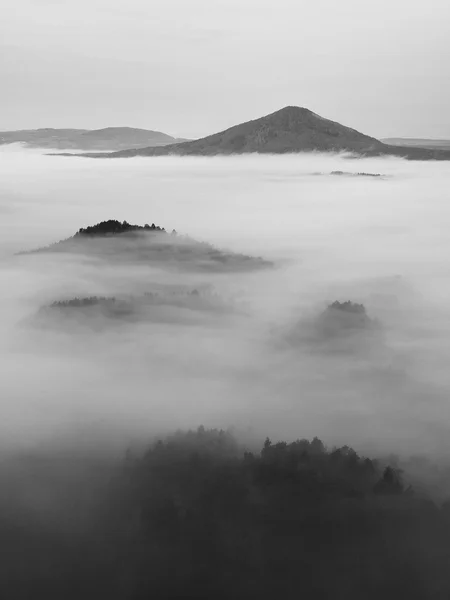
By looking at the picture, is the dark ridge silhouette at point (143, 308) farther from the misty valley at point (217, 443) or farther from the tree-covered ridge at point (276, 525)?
the tree-covered ridge at point (276, 525)

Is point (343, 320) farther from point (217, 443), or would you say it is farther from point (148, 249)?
point (148, 249)

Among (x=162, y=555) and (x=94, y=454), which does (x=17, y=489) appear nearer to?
(x=94, y=454)

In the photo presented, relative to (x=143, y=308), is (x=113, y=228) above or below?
above

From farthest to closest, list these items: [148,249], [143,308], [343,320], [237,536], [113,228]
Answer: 1. [113,228]
2. [148,249]
3. [143,308]
4. [343,320]
5. [237,536]

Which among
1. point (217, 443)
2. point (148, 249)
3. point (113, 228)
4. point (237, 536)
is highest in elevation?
point (113, 228)

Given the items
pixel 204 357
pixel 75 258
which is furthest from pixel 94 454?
pixel 75 258

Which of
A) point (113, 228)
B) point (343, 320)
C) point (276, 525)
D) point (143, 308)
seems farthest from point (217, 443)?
point (113, 228)

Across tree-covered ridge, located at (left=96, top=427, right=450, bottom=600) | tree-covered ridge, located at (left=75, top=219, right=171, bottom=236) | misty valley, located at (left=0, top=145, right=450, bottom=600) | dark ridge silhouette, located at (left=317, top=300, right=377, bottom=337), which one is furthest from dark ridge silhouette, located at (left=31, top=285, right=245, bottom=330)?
tree-covered ridge, located at (left=96, top=427, right=450, bottom=600)

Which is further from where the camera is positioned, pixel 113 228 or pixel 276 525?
pixel 113 228
